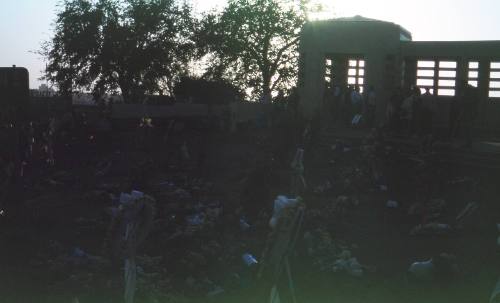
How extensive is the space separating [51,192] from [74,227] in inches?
177

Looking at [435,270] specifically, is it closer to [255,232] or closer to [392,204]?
[255,232]

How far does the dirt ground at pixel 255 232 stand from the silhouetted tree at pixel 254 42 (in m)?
32.0

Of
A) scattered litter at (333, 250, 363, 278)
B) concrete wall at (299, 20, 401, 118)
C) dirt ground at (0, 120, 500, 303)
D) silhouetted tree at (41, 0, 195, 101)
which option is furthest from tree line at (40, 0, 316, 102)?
scattered litter at (333, 250, 363, 278)

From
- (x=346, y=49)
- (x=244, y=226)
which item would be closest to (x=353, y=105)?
(x=346, y=49)

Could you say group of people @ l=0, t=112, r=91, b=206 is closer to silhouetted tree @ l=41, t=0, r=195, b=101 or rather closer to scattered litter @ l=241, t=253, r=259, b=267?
scattered litter @ l=241, t=253, r=259, b=267

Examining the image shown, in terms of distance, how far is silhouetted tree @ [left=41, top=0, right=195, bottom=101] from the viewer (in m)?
Result: 47.5

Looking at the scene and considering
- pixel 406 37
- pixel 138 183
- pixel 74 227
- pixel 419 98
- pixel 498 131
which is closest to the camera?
pixel 74 227

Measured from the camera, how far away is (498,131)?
21.4 metres

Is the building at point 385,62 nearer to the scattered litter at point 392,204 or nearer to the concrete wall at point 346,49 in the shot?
the concrete wall at point 346,49

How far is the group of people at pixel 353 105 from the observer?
23.4 meters

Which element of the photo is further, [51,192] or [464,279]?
[51,192]

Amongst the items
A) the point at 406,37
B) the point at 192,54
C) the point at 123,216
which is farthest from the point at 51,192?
the point at 192,54

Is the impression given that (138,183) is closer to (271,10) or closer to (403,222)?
(403,222)

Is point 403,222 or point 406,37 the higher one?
A: point 406,37
